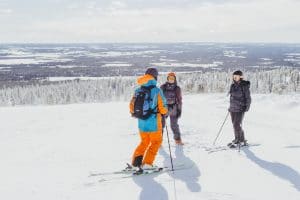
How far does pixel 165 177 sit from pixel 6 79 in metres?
161

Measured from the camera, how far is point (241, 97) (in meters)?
9.84

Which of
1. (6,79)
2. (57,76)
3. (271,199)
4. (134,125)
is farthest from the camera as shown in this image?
(57,76)

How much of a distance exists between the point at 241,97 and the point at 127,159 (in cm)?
318

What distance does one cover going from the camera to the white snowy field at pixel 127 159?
21.7 ft

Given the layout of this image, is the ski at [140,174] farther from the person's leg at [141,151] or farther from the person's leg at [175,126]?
the person's leg at [175,126]

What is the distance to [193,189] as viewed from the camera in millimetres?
6684

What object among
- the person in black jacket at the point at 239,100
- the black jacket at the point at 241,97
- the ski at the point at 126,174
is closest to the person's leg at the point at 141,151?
the ski at the point at 126,174

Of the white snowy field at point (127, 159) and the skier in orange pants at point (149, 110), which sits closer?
the white snowy field at point (127, 159)

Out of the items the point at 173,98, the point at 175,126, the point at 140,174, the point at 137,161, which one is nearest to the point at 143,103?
the point at 137,161

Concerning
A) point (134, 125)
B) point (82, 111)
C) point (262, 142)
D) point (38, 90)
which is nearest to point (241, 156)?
point (262, 142)

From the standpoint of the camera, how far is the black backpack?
24.7ft

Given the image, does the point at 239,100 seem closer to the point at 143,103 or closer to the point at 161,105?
the point at 161,105

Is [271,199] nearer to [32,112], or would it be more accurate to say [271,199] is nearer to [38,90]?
[32,112]

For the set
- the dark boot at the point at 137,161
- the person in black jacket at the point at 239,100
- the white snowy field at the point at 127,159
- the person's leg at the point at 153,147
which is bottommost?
the white snowy field at the point at 127,159
